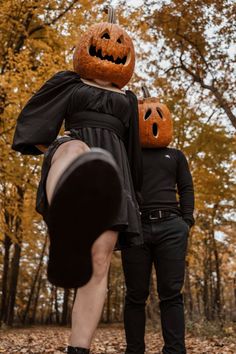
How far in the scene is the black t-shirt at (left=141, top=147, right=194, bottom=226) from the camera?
3223mm

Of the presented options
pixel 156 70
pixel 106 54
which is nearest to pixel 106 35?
pixel 106 54

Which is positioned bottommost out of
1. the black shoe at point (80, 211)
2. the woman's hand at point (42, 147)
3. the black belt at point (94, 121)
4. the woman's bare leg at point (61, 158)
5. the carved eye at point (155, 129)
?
the black shoe at point (80, 211)

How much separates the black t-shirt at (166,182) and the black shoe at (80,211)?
1.66 metres

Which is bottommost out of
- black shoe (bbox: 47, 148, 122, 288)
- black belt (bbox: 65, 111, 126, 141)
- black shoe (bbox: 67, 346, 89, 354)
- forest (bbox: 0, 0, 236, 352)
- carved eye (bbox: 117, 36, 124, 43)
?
black shoe (bbox: 67, 346, 89, 354)

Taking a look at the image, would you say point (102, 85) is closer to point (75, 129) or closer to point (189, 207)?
point (75, 129)

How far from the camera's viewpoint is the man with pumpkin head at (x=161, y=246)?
2943 mm

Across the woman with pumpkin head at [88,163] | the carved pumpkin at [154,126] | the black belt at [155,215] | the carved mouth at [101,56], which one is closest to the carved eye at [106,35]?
the woman with pumpkin head at [88,163]

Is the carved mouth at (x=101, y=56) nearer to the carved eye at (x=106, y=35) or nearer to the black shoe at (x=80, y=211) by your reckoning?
the carved eye at (x=106, y=35)

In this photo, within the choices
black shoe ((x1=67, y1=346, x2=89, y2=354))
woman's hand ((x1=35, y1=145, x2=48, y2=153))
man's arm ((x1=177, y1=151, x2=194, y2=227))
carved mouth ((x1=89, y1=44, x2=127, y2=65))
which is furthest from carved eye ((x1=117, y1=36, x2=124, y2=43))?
black shoe ((x1=67, y1=346, x2=89, y2=354))

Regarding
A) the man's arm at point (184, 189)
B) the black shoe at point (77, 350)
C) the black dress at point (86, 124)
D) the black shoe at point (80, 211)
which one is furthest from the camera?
the man's arm at point (184, 189)

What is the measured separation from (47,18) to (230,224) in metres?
10.9

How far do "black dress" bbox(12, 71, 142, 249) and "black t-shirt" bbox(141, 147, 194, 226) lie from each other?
0.74 metres

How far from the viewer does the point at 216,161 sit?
32.8 feet

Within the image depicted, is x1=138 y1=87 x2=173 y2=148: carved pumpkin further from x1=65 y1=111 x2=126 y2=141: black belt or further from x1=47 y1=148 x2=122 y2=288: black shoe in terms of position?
x1=47 y1=148 x2=122 y2=288: black shoe
